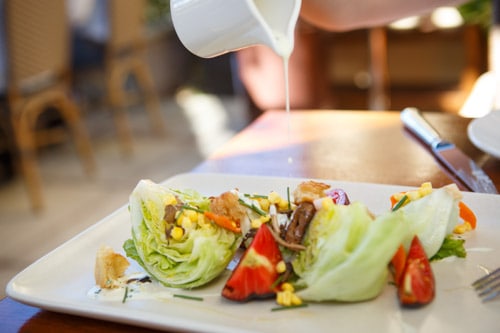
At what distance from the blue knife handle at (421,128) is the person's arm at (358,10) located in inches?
8.1

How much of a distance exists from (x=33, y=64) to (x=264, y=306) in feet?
9.58

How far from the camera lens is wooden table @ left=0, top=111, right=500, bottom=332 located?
111 cm

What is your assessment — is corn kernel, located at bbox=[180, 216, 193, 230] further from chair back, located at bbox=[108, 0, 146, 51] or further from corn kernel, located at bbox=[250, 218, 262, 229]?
chair back, located at bbox=[108, 0, 146, 51]

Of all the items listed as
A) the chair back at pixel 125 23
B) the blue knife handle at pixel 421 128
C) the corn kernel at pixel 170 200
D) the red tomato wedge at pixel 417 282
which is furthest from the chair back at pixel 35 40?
the red tomato wedge at pixel 417 282

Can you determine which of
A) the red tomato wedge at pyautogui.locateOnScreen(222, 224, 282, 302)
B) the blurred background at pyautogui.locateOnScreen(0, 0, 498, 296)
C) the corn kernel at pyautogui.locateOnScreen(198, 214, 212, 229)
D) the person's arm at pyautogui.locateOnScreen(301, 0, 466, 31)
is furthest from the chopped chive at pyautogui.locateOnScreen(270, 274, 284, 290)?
the blurred background at pyautogui.locateOnScreen(0, 0, 498, 296)

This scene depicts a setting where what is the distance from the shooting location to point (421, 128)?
4.08 ft

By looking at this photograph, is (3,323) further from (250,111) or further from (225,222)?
(250,111)

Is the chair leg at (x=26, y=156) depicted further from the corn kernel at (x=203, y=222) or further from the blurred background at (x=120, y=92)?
the corn kernel at (x=203, y=222)

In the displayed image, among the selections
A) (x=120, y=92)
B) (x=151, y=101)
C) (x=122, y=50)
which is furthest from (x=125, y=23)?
(x=151, y=101)

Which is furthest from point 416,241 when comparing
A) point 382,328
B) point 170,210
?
point 170,210

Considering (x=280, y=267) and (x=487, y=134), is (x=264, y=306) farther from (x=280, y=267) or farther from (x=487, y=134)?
(x=487, y=134)

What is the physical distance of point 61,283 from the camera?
75 cm

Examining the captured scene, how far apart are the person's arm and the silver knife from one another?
0.69 ft

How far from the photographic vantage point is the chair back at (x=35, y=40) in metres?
3.11
